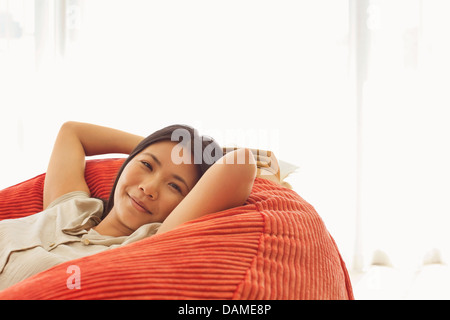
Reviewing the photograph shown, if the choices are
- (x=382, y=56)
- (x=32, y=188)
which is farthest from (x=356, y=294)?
(x=32, y=188)

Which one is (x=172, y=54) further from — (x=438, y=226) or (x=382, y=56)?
(x=438, y=226)

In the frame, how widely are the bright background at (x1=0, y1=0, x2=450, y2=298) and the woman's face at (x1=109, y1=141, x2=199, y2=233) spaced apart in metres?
1.75

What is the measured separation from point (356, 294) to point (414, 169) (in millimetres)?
884

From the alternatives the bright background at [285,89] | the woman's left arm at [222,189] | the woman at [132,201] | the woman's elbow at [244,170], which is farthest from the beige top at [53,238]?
the bright background at [285,89]

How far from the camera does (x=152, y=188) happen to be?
1278mm

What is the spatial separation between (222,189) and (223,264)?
0.29 metres

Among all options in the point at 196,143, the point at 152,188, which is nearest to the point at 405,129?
the point at 196,143

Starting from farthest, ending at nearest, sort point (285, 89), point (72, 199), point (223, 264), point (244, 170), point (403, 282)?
point (285, 89)
point (403, 282)
point (72, 199)
point (244, 170)
point (223, 264)

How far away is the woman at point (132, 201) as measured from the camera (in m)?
1.12

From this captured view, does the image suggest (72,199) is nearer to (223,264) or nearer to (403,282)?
(223,264)

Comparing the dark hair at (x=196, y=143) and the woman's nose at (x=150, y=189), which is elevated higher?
the dark hair at (x=196, y=143)

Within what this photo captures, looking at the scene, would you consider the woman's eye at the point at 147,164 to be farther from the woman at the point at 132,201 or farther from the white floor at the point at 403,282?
the white floor at the point at 403,282

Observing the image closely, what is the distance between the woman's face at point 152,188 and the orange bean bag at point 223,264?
0.20m

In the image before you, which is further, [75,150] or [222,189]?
[75,150]
